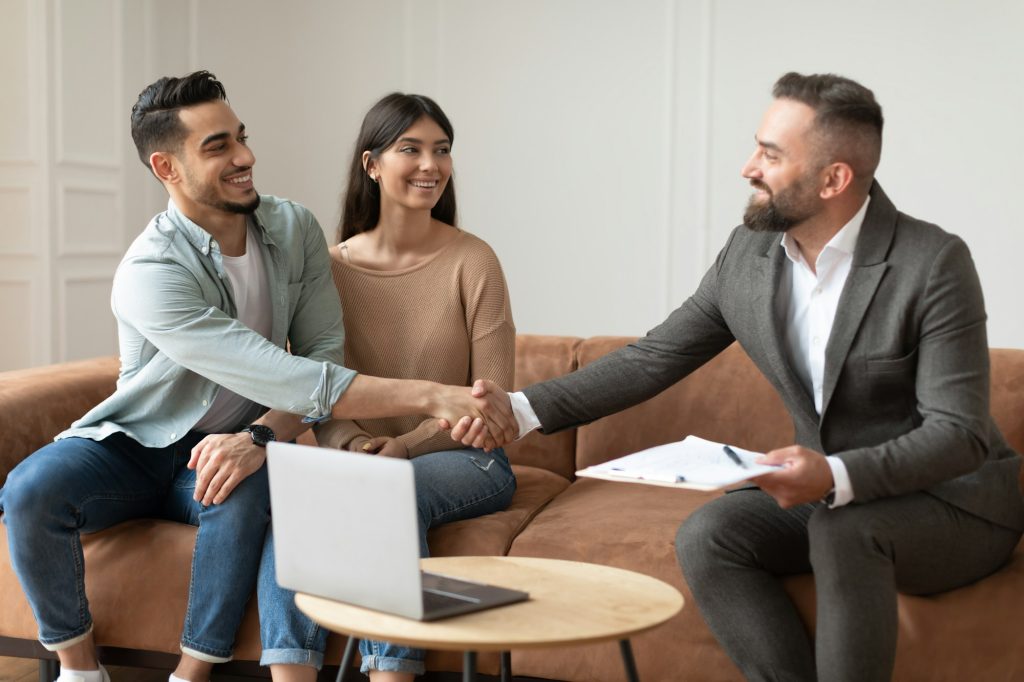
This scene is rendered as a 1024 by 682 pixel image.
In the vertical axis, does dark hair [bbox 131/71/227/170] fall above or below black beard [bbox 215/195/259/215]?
above

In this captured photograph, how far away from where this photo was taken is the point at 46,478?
2203mm

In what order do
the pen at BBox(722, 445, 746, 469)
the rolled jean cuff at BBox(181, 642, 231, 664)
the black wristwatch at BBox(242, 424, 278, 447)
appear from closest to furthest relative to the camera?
1. the pen at BBox(722, 445, 746, 469)
2. the rolled jean cuff at BBox(181, 642, 231, 664)
3. the black wristwatch at BBox(242, 424, 278, 447)

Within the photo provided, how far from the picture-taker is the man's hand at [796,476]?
1807 mm

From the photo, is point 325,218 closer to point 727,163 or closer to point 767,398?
point 727,163

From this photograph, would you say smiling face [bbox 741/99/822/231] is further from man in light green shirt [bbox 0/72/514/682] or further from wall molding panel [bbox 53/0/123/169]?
wall molding panel [bbox 53/0/123/169]

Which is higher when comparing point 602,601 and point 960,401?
point 960,401

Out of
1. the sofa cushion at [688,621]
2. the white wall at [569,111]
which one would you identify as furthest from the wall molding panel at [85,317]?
the sofa cushion at [688,621]

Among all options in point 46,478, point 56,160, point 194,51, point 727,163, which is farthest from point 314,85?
point 46,478

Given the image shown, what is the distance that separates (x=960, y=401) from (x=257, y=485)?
1247 millimetres

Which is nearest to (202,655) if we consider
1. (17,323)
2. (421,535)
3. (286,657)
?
(286,657)

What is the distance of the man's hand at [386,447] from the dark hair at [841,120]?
1025 millimetres

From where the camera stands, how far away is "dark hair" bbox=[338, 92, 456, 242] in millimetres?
2648

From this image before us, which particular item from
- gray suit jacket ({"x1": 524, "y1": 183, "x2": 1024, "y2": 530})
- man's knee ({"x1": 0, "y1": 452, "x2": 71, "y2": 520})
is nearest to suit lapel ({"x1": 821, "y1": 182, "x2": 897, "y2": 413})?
gray suit jacket ({"x1": 524, "y1": 183, "x2": 1024, "y2": 530})

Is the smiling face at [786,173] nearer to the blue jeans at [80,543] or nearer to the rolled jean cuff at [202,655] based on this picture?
the blue jeans at [80,543]
